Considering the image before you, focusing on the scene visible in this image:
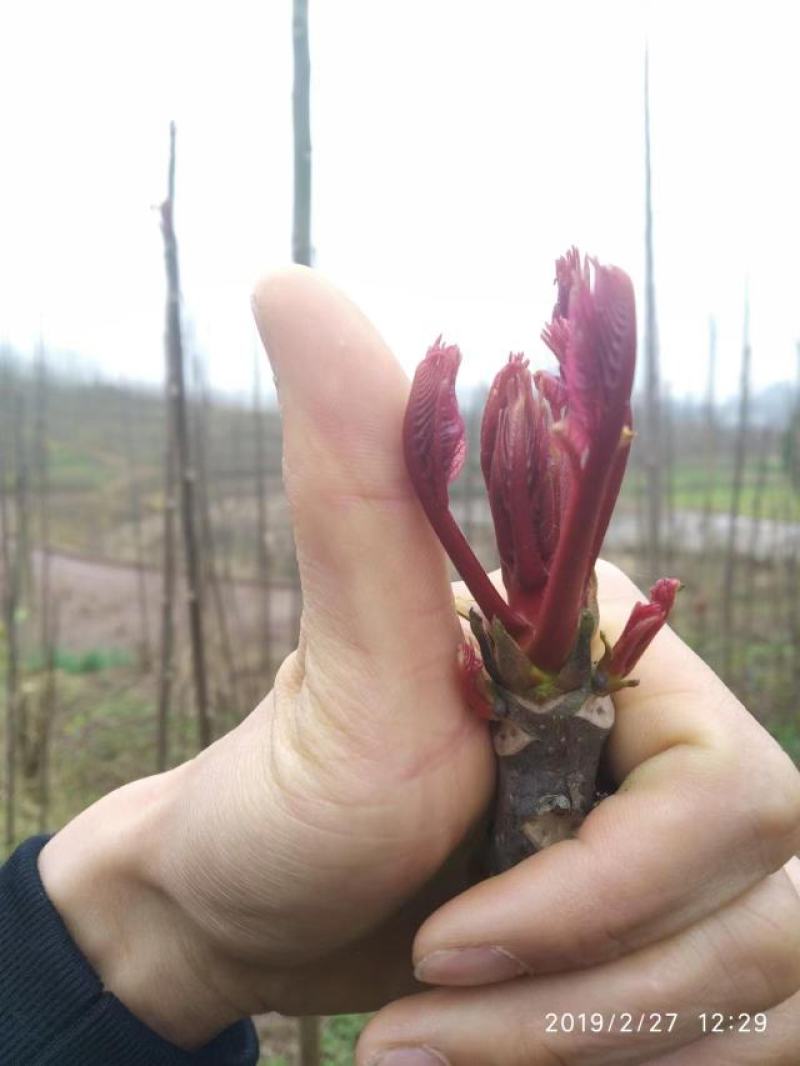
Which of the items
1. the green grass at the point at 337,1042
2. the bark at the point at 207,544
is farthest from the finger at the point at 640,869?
the bark at the point at 207,544

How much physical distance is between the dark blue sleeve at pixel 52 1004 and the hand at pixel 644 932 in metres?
0.36

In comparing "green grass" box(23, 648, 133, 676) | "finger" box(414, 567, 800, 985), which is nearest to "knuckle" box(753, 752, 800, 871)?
"finger" box(414, 567, 800, 985)

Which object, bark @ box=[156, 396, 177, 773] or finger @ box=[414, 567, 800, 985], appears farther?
bark @ box=[156, 396, 177, 773]

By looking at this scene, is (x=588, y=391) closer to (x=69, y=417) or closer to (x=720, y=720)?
(x=720, y=720)

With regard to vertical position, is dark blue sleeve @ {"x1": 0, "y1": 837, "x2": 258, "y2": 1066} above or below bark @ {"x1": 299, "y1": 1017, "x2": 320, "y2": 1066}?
above

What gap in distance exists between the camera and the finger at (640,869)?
0.82 metres

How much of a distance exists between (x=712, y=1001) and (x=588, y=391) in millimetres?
633

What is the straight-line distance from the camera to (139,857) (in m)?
1.07

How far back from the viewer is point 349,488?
0.82 metres

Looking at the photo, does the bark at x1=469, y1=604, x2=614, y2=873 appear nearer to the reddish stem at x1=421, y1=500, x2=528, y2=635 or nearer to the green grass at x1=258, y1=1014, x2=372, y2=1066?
the reddish stem at x1=421, y1=500, x2=528, y2=635


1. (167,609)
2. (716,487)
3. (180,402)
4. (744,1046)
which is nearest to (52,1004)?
(744,1046)

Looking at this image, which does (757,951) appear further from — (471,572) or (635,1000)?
(471,572)

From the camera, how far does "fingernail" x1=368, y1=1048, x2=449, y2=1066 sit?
881 millimetres

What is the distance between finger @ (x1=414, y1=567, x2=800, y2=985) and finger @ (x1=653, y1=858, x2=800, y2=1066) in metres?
0.16
